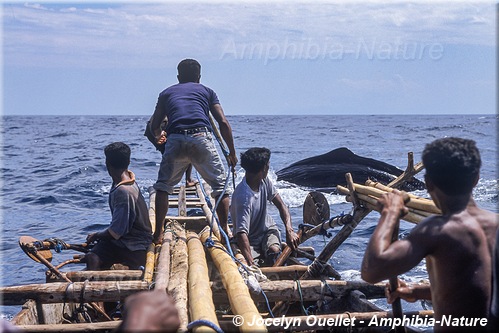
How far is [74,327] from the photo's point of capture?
4176 mm

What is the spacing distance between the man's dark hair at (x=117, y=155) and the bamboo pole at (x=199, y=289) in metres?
1.08

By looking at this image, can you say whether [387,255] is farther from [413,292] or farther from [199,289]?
[199,289]

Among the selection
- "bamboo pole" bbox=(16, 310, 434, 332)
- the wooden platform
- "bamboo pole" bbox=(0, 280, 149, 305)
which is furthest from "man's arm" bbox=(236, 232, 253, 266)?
"bamboo pole" bbox=(16, 310, 434, 332)

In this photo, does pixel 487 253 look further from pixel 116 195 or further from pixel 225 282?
pixel 116 195

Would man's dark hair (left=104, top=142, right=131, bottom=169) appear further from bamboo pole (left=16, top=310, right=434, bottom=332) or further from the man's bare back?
the man's bare back

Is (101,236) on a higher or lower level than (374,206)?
lower

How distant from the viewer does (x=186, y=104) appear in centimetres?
636

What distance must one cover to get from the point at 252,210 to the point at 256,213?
0.10 meters

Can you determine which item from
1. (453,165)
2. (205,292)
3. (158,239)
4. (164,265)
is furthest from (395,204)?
(158,239)

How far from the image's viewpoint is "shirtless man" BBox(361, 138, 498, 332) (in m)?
2.92

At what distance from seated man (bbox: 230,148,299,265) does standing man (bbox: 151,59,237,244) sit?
0.37 metres

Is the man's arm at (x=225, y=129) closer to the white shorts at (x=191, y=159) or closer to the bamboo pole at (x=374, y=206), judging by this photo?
the white shorts at (x=191, y=159)

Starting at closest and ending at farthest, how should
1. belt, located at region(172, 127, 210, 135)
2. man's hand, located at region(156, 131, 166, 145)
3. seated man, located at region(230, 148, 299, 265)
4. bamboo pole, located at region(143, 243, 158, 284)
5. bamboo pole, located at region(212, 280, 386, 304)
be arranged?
bamboo pole, located at region(212, 280, 386, 304)
bamboo pole, located at region(143, 243, 158, 284)
seated man, located at region(230, 148, 299, 265)
belt, located at region(172, 127, 210, 135)
man's hand, located at region(156, 131, 166, 145)

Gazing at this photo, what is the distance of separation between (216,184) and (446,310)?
3.75 m
